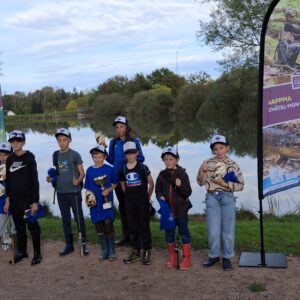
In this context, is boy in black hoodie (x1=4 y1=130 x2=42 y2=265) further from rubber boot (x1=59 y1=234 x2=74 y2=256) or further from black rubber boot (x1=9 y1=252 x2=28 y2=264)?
rubber boot (x1=59 y1=234 x2=74 y2=256)

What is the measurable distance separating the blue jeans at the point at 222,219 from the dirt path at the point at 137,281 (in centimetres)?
32

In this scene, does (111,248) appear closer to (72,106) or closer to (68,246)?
(68,246)

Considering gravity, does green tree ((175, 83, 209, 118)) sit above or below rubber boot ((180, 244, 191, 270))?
above

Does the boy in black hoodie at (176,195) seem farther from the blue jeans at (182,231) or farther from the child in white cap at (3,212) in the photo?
the child in white cap at (3,212)

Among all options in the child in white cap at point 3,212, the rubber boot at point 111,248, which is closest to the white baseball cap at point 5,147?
the child in white cap at point 3,212


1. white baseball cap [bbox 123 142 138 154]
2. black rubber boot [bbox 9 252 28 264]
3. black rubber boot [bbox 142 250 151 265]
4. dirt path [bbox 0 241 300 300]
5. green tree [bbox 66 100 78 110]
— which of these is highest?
green tree [bbox 66 100 78 110]

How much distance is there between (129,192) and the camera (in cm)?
569

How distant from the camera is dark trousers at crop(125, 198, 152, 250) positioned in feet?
18.6

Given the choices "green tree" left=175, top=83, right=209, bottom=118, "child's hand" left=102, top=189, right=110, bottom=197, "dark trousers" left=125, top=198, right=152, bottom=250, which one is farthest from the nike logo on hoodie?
"green tree" left=175, top=83, right=209, bottom=118

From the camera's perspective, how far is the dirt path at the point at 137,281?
4688mm

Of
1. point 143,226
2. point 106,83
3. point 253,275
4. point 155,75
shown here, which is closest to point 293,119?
point 253,275

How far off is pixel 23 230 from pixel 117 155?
169cm

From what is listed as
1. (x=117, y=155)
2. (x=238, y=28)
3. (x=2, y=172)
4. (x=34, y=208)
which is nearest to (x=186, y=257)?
(x=117, y=155)

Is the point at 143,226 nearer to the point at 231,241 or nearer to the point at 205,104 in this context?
the point at 231,241
